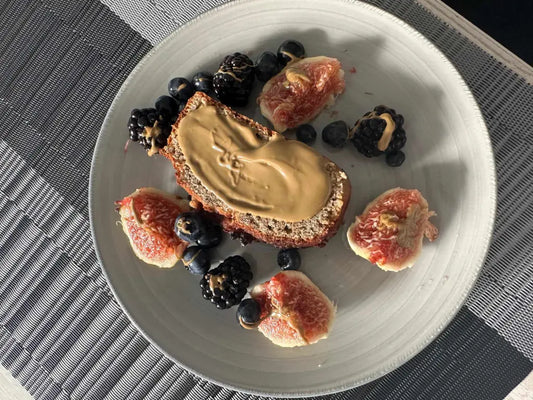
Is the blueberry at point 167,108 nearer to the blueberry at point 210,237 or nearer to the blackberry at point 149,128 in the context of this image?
the blackberry at point 149,128

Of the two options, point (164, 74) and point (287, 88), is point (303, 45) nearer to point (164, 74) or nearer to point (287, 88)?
point (287, 88)

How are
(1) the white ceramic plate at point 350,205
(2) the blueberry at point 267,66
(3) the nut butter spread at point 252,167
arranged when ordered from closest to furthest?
(3) the nut butter spread at point 252,167 < (1) the white ceramic plate at point 350,205 < (2) the blueberry at point 267,66

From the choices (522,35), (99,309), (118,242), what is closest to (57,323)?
(99,309)

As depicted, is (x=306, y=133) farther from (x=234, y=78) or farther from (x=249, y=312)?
(x=249, y=312)

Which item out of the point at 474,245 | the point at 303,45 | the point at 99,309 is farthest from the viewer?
the point at 99,309

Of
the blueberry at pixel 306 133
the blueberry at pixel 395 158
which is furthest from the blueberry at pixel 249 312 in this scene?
the blueberry at pixel 395 158

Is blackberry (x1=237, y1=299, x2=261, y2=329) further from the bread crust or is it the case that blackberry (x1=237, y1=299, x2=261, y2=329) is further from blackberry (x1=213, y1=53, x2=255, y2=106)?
blackberry (x1=213, y1=53, x2=255, y2=106)
